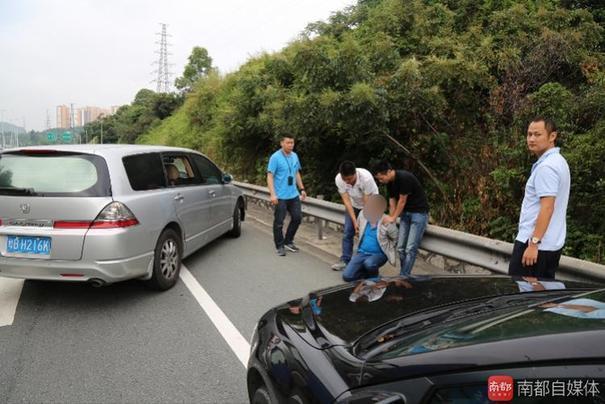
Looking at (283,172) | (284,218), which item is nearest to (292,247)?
(284,218)

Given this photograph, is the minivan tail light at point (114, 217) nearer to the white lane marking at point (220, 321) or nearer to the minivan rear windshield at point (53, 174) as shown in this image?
the minivan rear windshield at point (53, 174)

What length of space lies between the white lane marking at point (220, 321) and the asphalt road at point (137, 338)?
4 cm

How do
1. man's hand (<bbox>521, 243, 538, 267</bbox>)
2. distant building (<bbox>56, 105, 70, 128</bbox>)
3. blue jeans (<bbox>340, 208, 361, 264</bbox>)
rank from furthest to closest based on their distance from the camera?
1. distant building (<bbox>56, 105, 70, 128</bbox>)
2. blue jeans (<bbox>340, 208, 361, 264</bbox>)
3. man's hand (<bbox>521, 243, 538, 267</bbox>)

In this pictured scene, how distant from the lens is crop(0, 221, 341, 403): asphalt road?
10.1 feet

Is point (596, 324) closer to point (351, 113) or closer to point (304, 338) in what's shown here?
point (304, 338)

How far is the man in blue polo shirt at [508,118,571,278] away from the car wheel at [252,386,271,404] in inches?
90.5

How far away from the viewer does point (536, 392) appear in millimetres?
1338

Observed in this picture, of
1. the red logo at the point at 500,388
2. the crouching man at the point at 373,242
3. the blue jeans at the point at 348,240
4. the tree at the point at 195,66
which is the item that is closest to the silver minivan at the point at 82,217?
the crouching man at the point at 373,242

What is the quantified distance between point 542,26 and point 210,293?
7.67 meters

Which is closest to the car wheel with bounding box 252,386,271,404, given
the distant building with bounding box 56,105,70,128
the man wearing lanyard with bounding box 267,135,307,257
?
the man wearing lanyard with bounding box 267,135,307,257

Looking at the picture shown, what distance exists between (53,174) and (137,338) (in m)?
1.86

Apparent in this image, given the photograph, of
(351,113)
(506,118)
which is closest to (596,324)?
(351,113)

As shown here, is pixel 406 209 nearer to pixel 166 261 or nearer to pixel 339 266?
pixel 339 266

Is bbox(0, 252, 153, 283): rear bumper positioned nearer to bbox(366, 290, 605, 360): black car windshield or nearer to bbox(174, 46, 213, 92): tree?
bbox(366, 290, 605, 360): black car windshield
